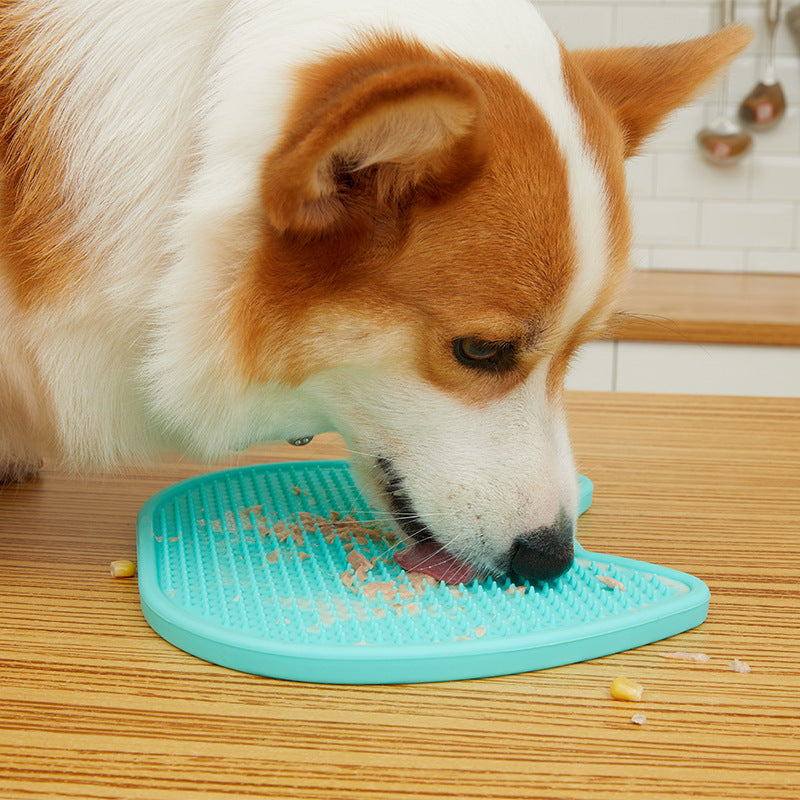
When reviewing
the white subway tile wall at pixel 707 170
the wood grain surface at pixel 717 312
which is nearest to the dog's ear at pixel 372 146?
the wood grain surface at pixel 717 312

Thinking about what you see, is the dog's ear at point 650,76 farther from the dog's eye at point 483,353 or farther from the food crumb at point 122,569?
the food crumb at point 122,569

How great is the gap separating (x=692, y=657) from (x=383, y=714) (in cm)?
21

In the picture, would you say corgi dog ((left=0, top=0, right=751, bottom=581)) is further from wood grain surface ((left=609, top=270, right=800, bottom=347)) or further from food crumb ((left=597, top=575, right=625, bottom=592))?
wood grain surface ((left=609, top=270, right=800, bottom=347))

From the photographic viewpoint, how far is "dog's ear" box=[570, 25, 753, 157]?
84 cm

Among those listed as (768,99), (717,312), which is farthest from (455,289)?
(768,99)

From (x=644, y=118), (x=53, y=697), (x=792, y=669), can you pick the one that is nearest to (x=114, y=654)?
(x=53, y=697)

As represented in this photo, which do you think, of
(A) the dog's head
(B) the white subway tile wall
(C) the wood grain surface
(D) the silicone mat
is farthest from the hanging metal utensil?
(D) the silicone mat

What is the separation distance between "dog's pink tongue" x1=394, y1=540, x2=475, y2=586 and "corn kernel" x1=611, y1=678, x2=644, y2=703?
18cm

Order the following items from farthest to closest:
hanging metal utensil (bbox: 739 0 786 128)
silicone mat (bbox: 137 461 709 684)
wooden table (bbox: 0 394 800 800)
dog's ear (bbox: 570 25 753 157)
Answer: hanging metal utensil (bbox: 739 0 786 128)
dog's ear (bbox: 570 25 753 157)
silicone mat (bbox: 137 461 709 684)
wooden table (bbox: 0 394 800 800)

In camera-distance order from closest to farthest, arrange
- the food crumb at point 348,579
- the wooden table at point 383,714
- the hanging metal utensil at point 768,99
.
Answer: the wooden table at point 383,714 → the food crumb at point 348,579 → the hanging metal utensil at point 768,99

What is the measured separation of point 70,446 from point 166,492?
0.11m

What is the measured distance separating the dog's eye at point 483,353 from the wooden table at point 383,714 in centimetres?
22

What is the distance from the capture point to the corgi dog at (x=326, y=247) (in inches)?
26.8

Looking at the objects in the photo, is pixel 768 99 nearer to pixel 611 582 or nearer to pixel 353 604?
pixel 611 582
